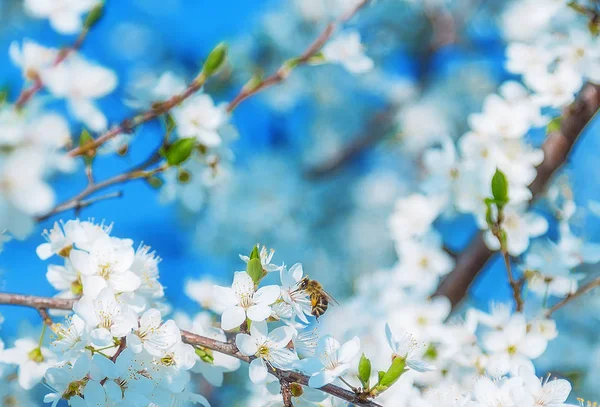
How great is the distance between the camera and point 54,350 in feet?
2.97

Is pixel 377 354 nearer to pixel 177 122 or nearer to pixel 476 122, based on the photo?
pixel 476 122

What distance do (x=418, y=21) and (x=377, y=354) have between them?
10.6 ft

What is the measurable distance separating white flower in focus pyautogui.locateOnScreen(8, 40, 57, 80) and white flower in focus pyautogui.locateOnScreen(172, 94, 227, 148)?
26 cm

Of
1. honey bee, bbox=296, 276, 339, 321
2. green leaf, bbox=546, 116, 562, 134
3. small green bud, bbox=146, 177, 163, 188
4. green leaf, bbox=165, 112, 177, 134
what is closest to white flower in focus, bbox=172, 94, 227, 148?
green leaf, bbox=165, 112, 177, 134

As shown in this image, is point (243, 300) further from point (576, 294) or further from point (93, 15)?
point (576, 294)

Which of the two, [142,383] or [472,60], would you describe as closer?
[142,383]

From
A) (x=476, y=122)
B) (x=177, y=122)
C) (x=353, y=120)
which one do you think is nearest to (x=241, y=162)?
(x=353, y=120)

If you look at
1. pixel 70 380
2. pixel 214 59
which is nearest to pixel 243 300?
pixel 70 380

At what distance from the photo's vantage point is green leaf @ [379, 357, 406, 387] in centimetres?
90

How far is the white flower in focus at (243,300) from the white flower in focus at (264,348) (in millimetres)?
21

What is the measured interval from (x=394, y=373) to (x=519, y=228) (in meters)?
0.70

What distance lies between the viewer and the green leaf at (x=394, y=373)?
2.95 ft

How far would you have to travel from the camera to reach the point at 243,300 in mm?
873

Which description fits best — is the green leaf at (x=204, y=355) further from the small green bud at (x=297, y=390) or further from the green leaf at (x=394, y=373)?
the green leaf at (x=394, y=373)
